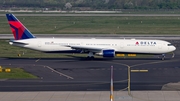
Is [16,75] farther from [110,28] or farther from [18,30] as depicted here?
[110,28]

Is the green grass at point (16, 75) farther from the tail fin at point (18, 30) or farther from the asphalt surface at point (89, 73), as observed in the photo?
the tail fin at point (18, 30)

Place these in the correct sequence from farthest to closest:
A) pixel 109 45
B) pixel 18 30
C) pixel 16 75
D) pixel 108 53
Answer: pixel 18 30, pixel 109 45, pixel 108 53, pixel 16 75

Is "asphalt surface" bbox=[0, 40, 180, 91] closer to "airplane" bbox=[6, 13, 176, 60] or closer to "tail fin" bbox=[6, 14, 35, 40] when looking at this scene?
"airplane" bbox=[6, 13, 176, 60]

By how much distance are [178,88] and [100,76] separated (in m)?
11.2

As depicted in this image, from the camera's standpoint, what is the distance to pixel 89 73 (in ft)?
163

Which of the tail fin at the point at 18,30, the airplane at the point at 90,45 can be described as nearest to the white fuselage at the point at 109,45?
the airplane at the point at 90,45

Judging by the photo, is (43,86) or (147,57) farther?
(147,57)

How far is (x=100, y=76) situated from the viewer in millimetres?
47500

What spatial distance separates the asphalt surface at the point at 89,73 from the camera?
41.1 m

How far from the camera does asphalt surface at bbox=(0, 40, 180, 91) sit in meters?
41.1

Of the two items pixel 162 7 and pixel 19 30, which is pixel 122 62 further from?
pixel 162 7

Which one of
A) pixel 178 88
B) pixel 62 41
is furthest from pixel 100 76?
pixel 62 41

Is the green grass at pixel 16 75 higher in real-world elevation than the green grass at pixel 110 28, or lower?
higher

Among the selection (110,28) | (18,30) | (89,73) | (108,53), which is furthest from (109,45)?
(110,28)
